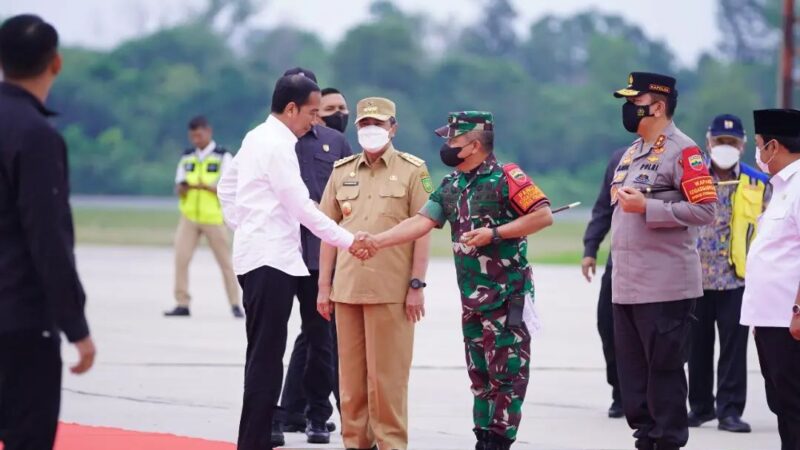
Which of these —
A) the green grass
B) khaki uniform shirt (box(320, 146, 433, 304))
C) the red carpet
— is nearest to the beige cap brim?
khaki uniform shirt (box(320, 146, 433, 304))

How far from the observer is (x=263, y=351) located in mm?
6719

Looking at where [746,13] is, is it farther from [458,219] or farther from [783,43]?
[458,219]

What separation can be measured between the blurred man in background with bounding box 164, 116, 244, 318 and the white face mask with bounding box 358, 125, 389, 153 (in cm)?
810

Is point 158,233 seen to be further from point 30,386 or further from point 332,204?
point 30,386

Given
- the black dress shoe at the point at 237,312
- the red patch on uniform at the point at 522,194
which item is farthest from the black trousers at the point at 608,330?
the black dress shoe at the point at 237,312

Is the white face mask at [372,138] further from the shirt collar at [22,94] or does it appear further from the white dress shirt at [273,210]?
the shirt collar at [22,94]

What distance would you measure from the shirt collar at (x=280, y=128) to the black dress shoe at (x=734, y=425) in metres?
3.59

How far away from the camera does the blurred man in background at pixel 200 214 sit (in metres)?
15.1

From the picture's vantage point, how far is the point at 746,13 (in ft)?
293

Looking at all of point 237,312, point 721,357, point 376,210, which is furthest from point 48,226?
point 237,312

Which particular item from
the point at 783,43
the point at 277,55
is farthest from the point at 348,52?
the point at 783,43

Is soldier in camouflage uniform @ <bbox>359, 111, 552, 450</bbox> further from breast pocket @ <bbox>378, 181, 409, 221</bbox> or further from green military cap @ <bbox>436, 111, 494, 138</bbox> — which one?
breast pocket @ <bbox>378, 181, 409, 221</bbox>

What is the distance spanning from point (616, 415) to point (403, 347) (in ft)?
8.45

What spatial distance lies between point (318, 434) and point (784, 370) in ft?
9.15
